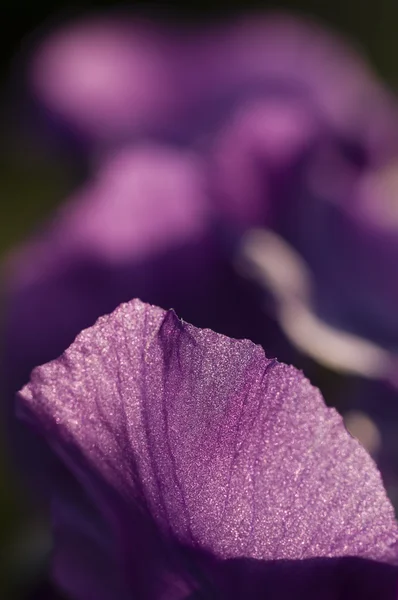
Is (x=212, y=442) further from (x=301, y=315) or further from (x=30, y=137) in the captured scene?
(x=30, y=137)

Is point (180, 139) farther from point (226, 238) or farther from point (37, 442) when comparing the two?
point (37, 442)

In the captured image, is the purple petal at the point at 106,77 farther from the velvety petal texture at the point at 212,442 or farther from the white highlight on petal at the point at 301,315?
the velvety petal texture at the point at 212,442

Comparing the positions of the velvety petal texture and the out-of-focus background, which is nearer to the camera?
the velvety petal texture

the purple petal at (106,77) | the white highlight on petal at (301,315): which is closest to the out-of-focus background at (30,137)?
the purple petal at (106,77)

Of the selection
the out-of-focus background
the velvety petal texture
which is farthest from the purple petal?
the velvety petal texture

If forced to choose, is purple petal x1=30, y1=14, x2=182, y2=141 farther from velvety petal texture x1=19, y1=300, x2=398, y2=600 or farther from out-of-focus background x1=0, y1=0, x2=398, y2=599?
velvety petal texture x1=19, y1=300, x2=398, y2=600

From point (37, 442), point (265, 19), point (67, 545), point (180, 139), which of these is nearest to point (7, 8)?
point (265, 19)
